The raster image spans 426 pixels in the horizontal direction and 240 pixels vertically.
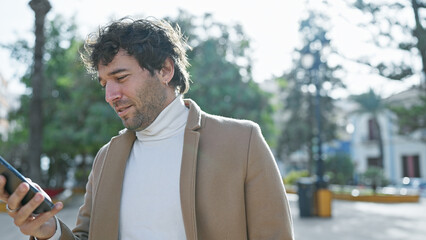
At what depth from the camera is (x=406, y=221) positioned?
13406 millimetres

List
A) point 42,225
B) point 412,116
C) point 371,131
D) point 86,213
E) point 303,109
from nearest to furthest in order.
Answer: point 42,225 < point 86,213 < point 412,116 < point 303,109 < point 371,131

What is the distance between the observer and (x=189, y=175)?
183cm

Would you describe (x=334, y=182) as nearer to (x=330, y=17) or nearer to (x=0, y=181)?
(x=330, y=17)

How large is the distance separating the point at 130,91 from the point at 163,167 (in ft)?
1.16

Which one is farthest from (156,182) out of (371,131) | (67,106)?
(371,131)

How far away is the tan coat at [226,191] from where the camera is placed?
1.79 meters

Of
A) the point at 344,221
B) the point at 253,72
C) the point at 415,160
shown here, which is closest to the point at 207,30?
the point at 253,72

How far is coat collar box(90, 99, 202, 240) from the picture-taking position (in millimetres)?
1797

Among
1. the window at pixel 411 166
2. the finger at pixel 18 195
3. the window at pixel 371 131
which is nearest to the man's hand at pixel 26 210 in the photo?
the finger at pixel 18 195

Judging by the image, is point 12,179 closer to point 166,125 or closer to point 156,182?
point 156,182

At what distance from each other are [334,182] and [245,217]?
28196 mm

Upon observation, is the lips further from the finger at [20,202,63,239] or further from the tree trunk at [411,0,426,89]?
the tree trunk at [411,0,426,89]

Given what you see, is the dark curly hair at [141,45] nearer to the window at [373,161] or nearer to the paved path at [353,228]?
the paved path at [353,228]

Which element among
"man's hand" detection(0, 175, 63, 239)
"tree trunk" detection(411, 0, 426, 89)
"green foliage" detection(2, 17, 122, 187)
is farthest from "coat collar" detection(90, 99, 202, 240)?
"green foliage" detection(2, 17, 122, 187)
